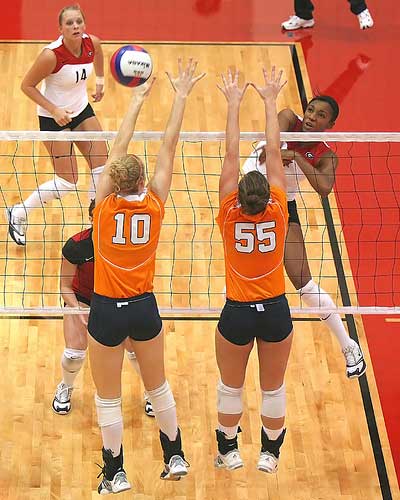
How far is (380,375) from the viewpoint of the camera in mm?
7895

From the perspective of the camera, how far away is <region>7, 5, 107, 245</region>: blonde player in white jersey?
813 cm

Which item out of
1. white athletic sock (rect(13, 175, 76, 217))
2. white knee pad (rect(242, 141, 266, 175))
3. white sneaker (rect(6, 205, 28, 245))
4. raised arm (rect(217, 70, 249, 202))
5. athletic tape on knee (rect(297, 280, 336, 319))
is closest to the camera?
raised arm (rect(217, 70, 249, 202))

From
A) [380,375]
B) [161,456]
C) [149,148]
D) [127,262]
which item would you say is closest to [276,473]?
[161,456]

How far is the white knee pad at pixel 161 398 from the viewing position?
6.16 meters

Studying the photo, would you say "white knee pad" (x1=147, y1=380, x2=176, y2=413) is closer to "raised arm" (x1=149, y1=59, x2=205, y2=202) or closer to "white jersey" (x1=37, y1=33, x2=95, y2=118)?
"raised arm" (x1=149, y1=59, x2=205, y2=202)

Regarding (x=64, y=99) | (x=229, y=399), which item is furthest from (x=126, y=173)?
A: (x=64, y=99)

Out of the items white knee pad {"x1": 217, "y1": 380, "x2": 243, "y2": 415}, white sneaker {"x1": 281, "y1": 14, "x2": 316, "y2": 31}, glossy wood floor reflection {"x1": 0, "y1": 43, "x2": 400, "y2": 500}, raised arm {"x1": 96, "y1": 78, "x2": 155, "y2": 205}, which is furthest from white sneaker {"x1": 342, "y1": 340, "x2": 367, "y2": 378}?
white sneaker {"x1": 281, "y1": 14, "x2": 316, "y2": 31}

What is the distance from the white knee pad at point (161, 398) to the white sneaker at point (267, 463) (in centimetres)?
69

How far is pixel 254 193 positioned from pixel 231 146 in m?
0.42

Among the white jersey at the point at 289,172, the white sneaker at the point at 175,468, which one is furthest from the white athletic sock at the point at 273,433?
the white jersey at the point at 289,172

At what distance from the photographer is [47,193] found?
8.70 meters

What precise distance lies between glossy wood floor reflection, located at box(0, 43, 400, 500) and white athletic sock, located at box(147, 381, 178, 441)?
786mm

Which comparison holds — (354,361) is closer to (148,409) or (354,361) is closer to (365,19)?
(148,409)

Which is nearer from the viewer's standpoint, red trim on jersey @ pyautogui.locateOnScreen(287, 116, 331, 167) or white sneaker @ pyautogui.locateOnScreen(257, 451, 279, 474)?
white sneaker @ pyautogui.locateOnScreen(257, 451, 279, 474)
